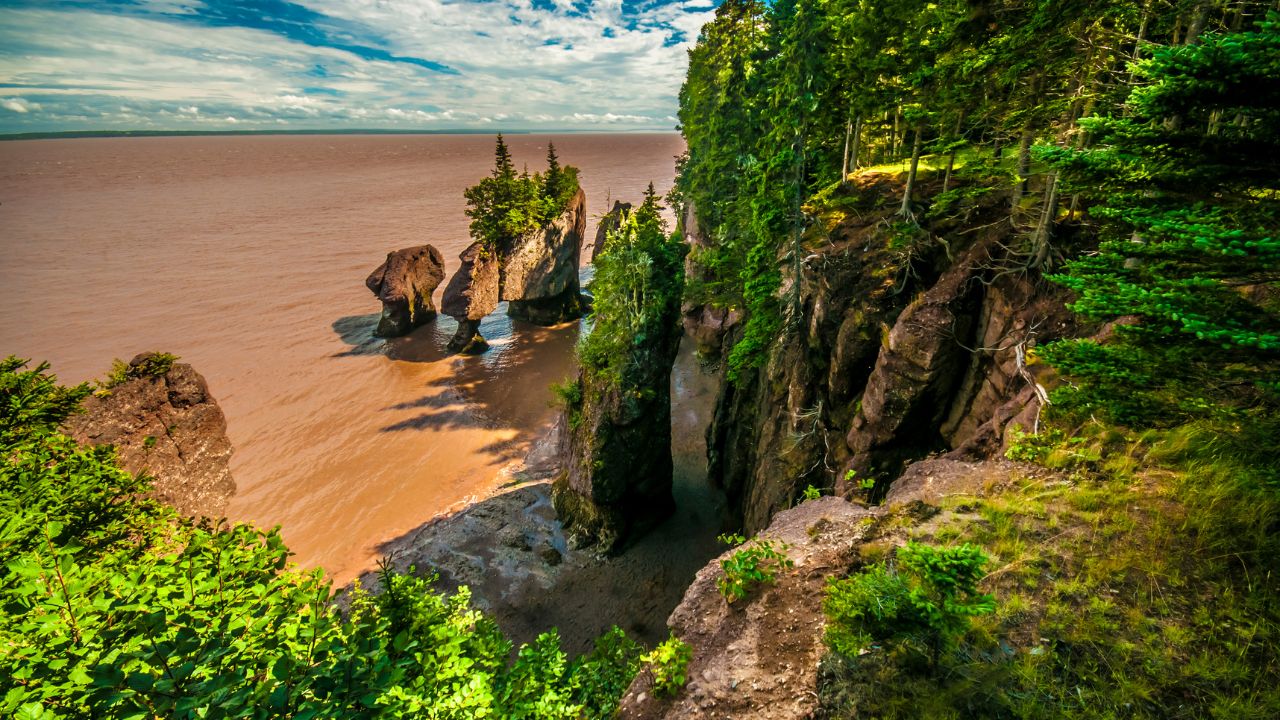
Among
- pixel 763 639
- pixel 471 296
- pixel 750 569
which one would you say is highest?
pixel 750 569

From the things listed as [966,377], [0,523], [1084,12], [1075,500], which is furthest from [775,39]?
[0,523]

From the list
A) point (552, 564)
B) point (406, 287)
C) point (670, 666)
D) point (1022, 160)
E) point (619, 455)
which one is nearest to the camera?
point (670, 666)

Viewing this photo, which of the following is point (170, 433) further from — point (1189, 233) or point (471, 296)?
point (1189, 233)

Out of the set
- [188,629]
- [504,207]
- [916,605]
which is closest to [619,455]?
Answer: [916,605]

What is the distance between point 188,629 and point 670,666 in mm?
5223

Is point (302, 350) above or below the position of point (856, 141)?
below

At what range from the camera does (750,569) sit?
6.59 metres

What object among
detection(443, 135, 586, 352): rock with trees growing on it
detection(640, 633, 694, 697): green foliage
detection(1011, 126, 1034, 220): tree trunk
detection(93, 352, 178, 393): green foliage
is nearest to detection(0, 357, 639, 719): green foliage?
detection(640, 633, 694, 697): green foliage

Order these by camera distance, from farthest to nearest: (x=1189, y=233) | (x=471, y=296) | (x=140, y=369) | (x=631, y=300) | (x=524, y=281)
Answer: (x=524, y=281) < (x=471, y=296) < (x=631, y=300) < (x=140, y=369) < (x=1189, y=233)

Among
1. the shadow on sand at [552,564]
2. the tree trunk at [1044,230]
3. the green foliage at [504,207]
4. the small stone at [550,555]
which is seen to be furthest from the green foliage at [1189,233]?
the green foliage at [504,207]

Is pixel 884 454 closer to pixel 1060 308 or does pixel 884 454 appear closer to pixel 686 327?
pixel 1060 308

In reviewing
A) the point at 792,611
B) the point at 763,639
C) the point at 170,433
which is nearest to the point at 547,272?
the point at 170,433

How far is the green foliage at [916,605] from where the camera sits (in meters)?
4.26

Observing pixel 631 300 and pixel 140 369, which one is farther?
pixel 631 300
